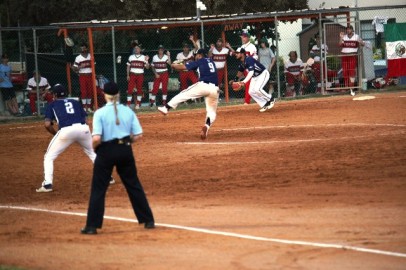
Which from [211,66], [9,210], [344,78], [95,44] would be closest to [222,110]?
[344,78]

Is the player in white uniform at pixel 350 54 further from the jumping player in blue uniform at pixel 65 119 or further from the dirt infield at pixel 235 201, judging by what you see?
the jumping player in blue uniform at pixel 65 119

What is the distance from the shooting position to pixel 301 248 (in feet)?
43.7

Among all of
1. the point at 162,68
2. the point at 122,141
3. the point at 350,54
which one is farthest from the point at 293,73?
the point at 122,141

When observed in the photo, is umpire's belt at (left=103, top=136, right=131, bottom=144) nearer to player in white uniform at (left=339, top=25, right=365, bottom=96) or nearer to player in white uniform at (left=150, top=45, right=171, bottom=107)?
player in white uniform at (left=150, top=45, right=171, bottom=107)

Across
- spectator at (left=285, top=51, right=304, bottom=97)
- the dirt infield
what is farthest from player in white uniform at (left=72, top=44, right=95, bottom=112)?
spectator at (left=285, top=51, right=304, bottom=97)

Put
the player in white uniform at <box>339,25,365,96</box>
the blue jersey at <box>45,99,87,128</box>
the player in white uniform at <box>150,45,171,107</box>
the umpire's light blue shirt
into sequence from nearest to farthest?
the umpire's light blue shirt
the blue jersey at <box>45,99,87,128</box>
the player in white uniform at <box>150,45,171,107</box>
the player in white uniform at <box>339,25,365,96</box>

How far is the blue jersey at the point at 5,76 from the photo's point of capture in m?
35.5

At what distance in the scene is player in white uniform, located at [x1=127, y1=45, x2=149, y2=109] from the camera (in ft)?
118

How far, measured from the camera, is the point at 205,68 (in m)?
26.5

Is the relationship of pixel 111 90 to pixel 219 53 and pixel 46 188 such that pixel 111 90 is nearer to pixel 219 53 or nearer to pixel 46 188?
pixel 46 188

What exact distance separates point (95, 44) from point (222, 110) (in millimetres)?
11983

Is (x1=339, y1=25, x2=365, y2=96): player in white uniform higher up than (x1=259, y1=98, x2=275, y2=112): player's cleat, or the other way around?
(x1=339, y1=25, x2=365, y2=96): player in white uniform

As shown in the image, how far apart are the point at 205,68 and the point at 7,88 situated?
1166 cm

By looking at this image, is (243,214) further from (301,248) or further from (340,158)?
→ (340,158)
